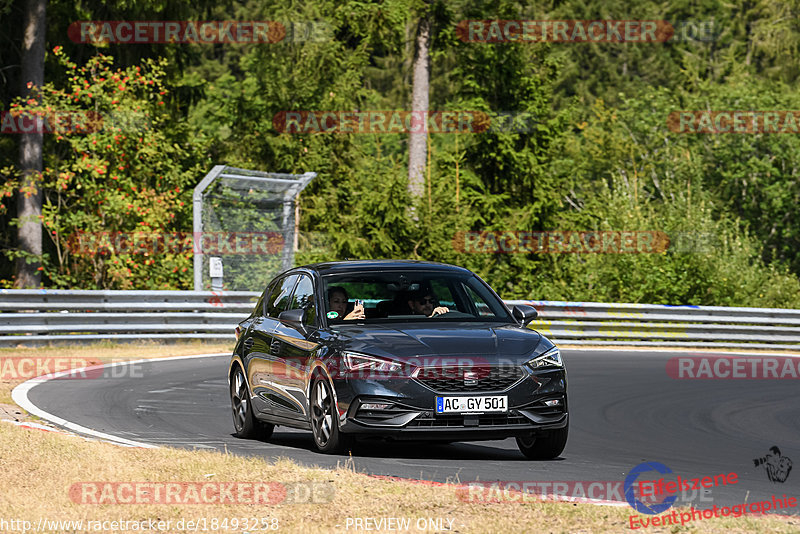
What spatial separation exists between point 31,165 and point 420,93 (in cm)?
1213

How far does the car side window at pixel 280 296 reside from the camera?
12.1 meters

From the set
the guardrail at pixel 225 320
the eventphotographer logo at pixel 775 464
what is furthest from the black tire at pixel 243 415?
the guardrail at pixel 225 320

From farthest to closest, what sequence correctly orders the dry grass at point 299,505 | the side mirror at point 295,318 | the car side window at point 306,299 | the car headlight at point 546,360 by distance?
the car side window at point 306,299, the side mirror at point 295,318, the car headlight at point 546,360, the dry grass at point 299,505

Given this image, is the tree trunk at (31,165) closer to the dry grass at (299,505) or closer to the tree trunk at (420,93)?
the tree trunk at (420,93)

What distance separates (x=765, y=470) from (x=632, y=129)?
155ft

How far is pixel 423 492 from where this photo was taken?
8.03 m

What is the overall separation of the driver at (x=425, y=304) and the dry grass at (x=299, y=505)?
2189 millimetres

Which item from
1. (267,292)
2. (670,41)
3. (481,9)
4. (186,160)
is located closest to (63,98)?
Result: (186,160)

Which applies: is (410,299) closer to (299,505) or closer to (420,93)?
(299,505)

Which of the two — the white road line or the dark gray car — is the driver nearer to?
the dark gray car

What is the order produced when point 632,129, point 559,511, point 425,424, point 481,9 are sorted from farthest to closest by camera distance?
point 632,129 < point 481,9 < point 425,424 < point 559,511

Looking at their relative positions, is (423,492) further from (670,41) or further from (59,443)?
(670,41)

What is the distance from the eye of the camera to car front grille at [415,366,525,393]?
32.1ft

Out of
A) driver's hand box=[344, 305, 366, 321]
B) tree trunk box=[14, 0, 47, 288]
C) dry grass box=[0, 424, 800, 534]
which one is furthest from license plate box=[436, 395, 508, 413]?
tree trunk box=[14, 0, 47, 288]
